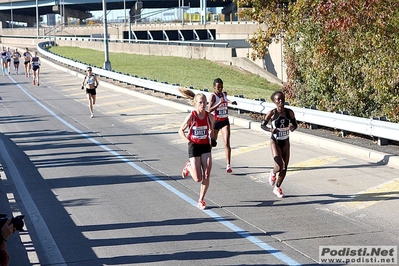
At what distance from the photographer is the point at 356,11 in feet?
54.0

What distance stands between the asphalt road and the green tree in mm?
2257

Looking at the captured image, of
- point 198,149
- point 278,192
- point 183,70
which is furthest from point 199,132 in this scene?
point 183,70

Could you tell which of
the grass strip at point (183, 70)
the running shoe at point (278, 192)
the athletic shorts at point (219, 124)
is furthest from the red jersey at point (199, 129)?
the grass strip at point (183, 70)

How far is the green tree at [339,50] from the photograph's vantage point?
1650 cm

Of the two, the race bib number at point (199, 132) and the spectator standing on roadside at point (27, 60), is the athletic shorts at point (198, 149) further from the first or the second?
the spectator standing on roadside at point (27, 60)

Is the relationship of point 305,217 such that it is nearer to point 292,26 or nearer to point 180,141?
point 180,141

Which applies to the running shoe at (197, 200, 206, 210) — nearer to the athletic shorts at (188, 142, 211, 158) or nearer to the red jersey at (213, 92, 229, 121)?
the athletic shorts at (188, 142, 211, 158)

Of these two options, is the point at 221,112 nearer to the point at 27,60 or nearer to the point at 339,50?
the point at 339,50

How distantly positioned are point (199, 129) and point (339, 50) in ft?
29.1

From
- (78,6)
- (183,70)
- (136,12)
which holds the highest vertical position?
(78,6)

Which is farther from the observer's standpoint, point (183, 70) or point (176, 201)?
point (183, 70)

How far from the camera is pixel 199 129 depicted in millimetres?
10992

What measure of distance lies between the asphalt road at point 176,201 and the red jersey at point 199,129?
3.46 feet

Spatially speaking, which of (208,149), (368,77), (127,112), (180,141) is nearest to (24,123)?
(127,112)
